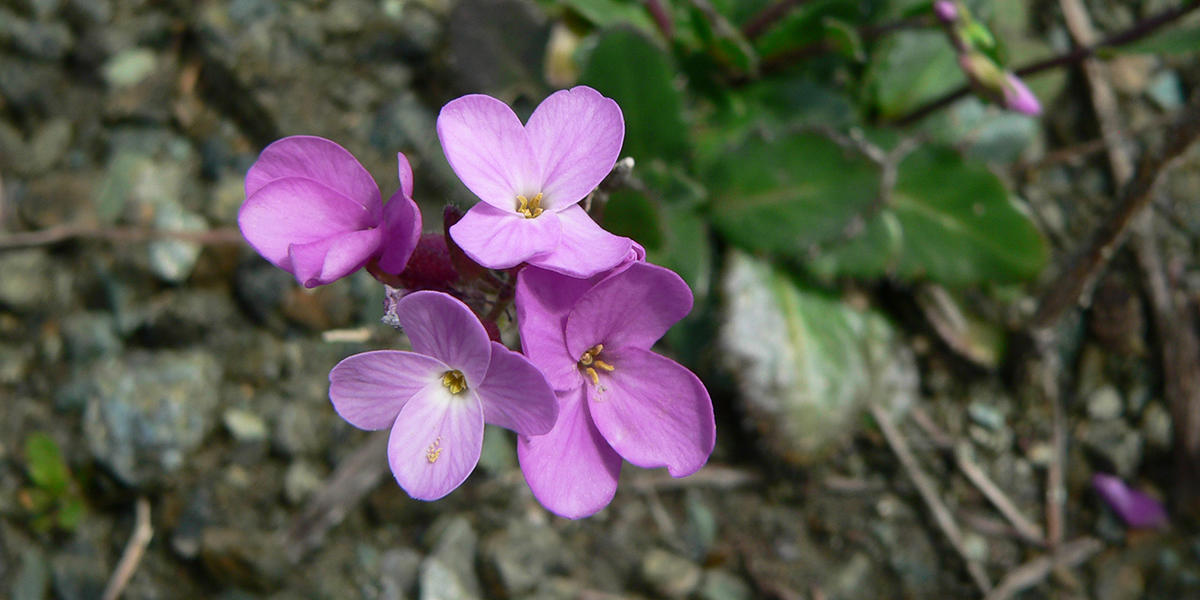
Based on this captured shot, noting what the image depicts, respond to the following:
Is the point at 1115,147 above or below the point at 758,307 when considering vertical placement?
above

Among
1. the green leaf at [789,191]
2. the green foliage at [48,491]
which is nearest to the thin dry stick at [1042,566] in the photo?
the green leaf at [789,191]

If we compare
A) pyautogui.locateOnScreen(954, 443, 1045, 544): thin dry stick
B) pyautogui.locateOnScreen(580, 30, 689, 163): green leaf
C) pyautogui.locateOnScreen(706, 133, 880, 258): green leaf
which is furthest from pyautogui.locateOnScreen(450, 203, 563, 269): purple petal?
pyautogui.locateOnScreen(954, 443, 1045, 544): thin dry stick

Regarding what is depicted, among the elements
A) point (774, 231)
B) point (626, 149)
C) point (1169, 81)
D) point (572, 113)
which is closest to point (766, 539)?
point (774, 231)

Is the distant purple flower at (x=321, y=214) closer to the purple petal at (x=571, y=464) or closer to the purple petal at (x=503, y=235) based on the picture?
the purple petal at (x=503, y=235)

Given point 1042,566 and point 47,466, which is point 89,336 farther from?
point 1042,566

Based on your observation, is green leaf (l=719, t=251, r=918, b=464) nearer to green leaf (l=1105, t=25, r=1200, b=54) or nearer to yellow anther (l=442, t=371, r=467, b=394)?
green leaf (l=1105, t=25, r=1200, b=54)

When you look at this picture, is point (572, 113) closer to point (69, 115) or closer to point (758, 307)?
point (758, 307)
